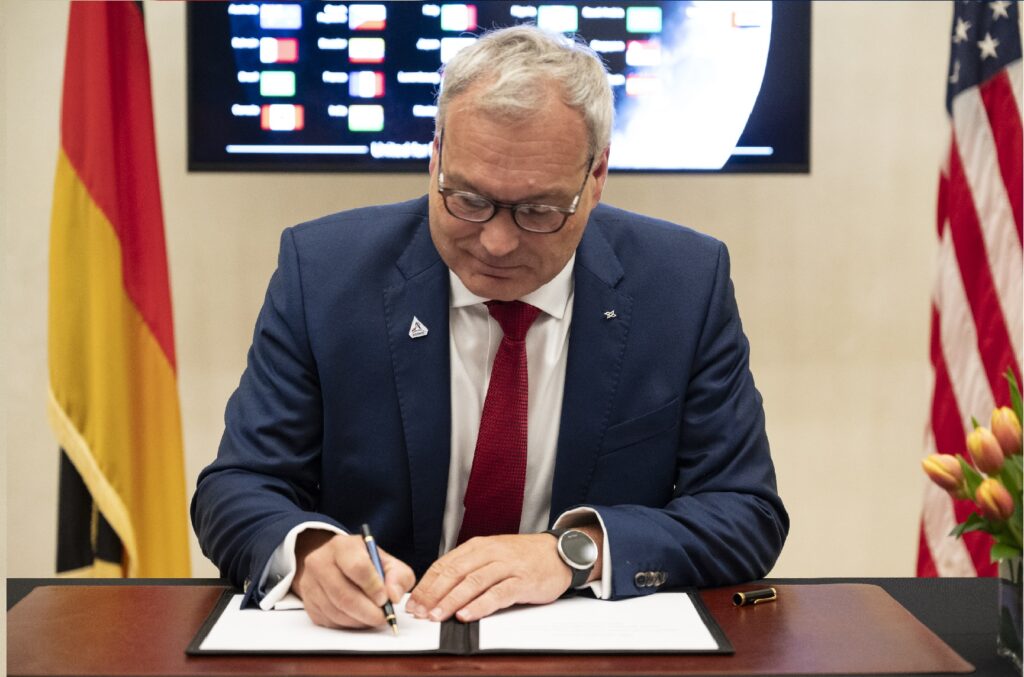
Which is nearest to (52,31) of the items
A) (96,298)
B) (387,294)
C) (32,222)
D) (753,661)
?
(32,222)

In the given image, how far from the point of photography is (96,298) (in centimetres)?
312

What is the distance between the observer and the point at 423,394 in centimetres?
185

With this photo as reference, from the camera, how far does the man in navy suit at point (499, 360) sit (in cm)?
162

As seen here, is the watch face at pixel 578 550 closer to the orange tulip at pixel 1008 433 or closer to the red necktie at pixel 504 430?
the red necktie at pixel 504 430

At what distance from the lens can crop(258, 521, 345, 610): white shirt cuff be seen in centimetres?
144

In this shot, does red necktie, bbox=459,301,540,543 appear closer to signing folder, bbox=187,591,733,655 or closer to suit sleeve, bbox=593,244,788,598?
suit sleeve, bbox=593,244,788,598

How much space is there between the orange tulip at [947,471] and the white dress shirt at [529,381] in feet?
2.33

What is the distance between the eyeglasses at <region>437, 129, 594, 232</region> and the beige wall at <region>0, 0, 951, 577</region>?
208 centimetres

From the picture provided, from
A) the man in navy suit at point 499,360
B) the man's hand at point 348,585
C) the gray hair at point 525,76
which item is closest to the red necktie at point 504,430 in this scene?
the man in navy suit at point 499,360

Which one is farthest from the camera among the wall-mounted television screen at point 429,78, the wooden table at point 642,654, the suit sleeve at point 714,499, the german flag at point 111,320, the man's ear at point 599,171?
the wall-mounted television screen at point 429,78

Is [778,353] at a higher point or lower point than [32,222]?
lower

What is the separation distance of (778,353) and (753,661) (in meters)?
2.69

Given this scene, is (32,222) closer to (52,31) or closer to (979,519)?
(52,31)

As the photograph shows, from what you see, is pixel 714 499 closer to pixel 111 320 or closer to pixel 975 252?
pixel 975 252
